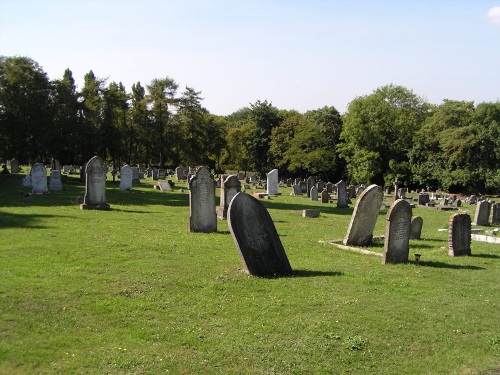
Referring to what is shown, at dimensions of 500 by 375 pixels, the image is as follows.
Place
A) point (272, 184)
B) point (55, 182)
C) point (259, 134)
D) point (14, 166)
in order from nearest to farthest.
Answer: point (55, 182)
point (272, 184)
point (14, 166)
point (259, 134)

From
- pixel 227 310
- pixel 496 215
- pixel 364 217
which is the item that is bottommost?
pixel 227 310

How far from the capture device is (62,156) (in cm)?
4553

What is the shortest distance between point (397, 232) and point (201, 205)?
6809 millimetres

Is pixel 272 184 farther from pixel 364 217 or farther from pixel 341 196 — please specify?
pixel 364 217

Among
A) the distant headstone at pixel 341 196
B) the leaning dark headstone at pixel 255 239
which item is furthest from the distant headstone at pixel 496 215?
the leaning dark headstone at pixel 255 239

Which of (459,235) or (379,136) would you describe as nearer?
(459,235)

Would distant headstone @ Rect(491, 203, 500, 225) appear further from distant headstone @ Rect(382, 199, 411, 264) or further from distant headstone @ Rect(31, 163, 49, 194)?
distant headstone @ Rect(31, 163, 49, 194)

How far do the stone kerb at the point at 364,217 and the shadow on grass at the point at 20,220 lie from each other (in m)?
10.0

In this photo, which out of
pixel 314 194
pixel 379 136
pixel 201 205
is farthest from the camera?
pixel 379 136

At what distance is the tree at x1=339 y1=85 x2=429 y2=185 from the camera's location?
55.6 meters

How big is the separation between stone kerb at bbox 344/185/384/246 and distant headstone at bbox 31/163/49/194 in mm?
18243

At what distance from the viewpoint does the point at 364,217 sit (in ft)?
49.5

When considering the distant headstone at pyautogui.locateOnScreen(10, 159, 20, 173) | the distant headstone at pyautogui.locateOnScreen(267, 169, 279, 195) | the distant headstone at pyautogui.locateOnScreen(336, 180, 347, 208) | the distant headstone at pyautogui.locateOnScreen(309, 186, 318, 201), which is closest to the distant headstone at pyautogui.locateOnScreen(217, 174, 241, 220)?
the distant headstone at pyautogui.locateOnScreen(336, 180, 347, 208)

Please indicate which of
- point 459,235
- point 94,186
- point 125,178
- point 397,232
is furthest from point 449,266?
point 125,178
